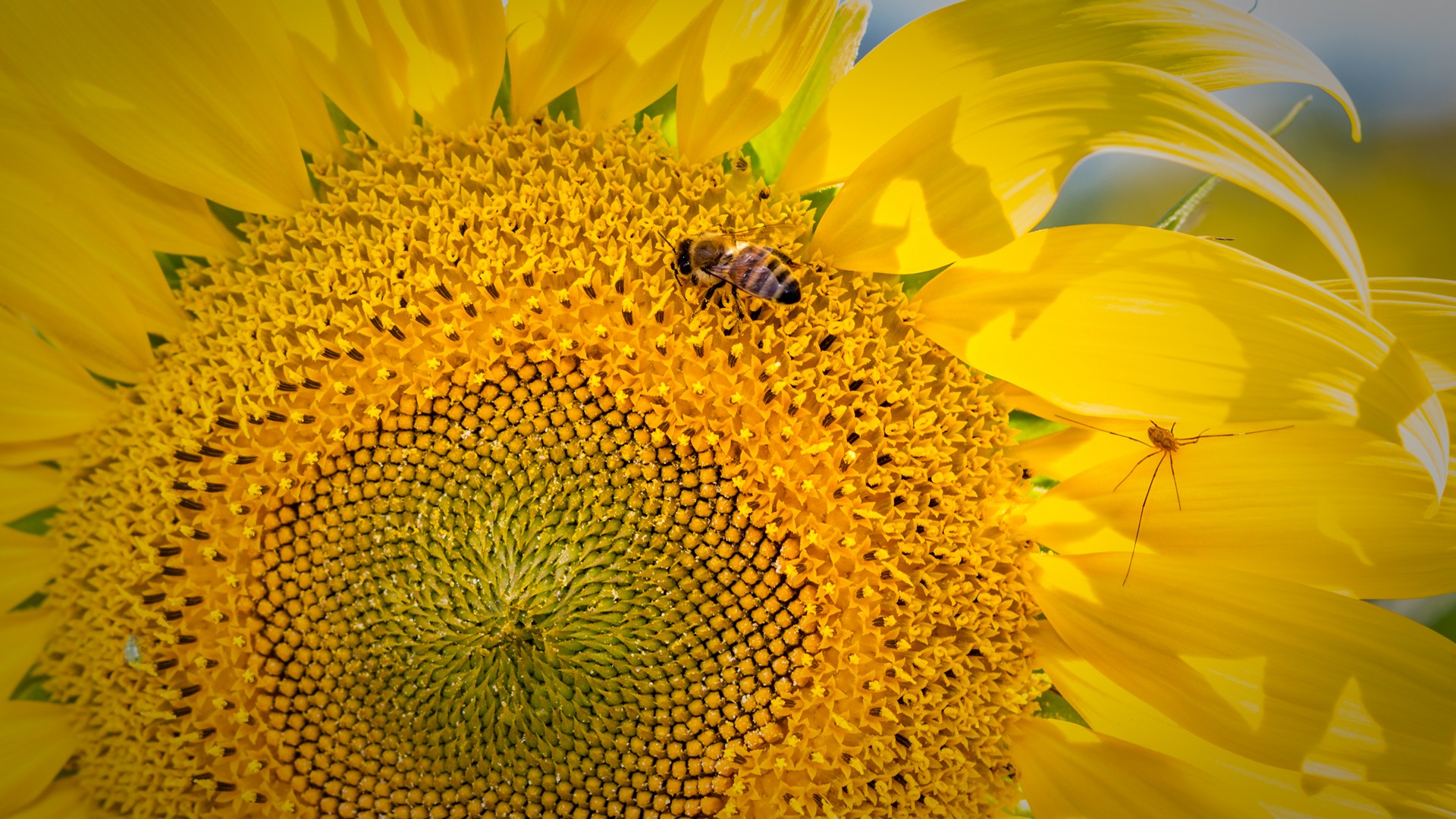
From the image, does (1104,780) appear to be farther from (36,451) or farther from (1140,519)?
(36,451)

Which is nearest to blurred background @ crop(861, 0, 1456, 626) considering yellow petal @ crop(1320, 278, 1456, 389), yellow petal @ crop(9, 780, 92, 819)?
yellow petal @ crop(1320, 278, 1456, 389)

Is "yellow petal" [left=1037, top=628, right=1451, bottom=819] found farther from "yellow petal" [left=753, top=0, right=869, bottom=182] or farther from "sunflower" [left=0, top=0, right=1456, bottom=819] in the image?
"yellow petal" [left=753, top=0, right=869, bottom=182]

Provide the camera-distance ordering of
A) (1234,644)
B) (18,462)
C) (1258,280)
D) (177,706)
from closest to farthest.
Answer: (1258,280) → (1234,644) → (177,706) → (18,462)

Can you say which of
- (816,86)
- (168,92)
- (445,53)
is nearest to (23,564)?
(168,92)

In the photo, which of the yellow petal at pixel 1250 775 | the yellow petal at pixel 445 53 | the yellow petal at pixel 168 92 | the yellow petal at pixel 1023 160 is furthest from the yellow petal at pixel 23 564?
the yellow petal at pixel 1250 775

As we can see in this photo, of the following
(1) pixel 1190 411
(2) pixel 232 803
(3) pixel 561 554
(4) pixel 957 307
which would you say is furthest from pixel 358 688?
(1) pixel 1190 411

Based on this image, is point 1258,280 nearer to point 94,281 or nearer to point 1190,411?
point 1190,411
